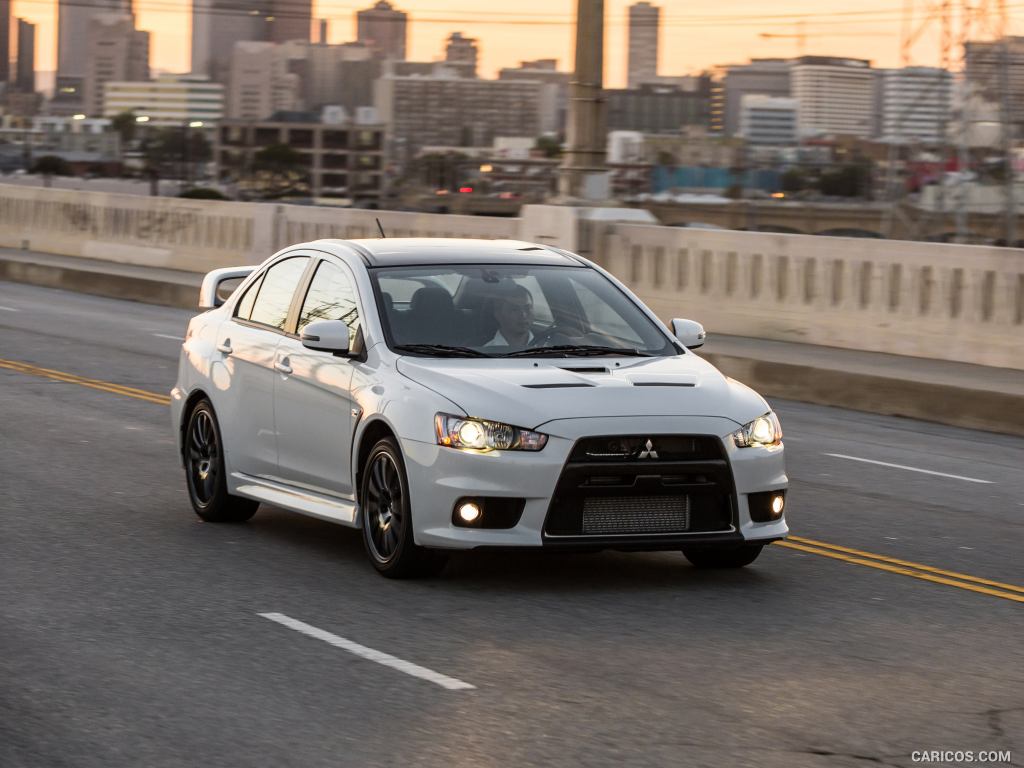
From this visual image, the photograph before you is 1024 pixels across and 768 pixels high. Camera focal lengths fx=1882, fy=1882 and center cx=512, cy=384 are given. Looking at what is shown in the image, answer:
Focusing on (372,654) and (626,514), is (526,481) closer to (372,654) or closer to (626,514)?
(626,514)

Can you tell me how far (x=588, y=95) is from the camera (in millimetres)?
22547

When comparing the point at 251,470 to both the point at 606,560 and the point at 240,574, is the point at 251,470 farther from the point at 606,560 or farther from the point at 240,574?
the point at 606,560

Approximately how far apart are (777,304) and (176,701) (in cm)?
1631

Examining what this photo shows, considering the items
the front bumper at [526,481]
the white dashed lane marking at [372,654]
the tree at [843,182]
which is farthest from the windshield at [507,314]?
the tree at [843,182]

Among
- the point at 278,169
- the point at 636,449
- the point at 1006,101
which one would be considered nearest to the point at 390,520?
the point at 636,449

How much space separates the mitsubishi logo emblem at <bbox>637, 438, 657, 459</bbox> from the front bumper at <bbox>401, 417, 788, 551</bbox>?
0.04m

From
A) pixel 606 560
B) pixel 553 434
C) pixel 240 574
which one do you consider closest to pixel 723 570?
pixel 606 560

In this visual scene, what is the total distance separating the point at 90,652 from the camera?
7.04 meters

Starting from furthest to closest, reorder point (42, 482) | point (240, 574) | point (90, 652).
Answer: point (42, 482)
point (240, 574)
point (90, 652)

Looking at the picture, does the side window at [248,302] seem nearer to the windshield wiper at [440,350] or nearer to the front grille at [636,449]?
the windshield wiper at [440,350]

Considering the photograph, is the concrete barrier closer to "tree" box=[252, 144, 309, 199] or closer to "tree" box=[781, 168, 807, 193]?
"tree" box=[781, 168, 807, 193]

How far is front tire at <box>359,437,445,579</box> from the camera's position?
833 cm

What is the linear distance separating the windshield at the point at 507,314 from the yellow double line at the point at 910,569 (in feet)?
4.51

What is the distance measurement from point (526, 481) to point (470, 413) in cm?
38
